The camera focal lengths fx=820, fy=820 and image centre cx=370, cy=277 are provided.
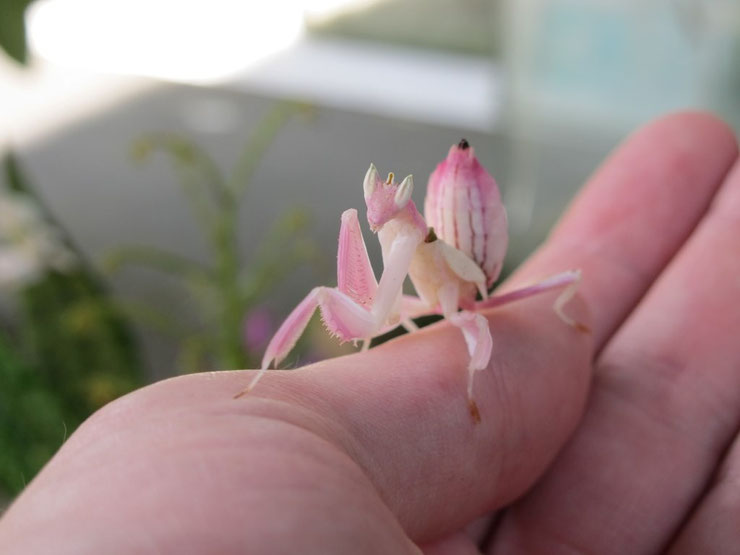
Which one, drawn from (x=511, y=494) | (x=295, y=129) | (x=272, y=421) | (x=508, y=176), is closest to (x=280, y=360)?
(x=272, y=421)

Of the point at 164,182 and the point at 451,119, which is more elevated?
the point at 451,119

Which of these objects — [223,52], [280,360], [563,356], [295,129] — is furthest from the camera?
[223,52]

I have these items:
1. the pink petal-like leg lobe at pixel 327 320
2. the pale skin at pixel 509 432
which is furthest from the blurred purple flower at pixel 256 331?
the pink petal-like leg lobe at pixel 327 320

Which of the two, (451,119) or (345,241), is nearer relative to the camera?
(345,241)

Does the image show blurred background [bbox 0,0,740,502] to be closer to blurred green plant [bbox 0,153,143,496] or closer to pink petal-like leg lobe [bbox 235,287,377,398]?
blurred green plant [bbox 0,153,143,496]

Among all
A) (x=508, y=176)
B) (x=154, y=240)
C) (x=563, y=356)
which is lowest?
(x=154, y=240)

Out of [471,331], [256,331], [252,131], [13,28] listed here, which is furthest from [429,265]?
[252,131]

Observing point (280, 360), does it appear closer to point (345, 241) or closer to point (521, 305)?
point (345, 241)
